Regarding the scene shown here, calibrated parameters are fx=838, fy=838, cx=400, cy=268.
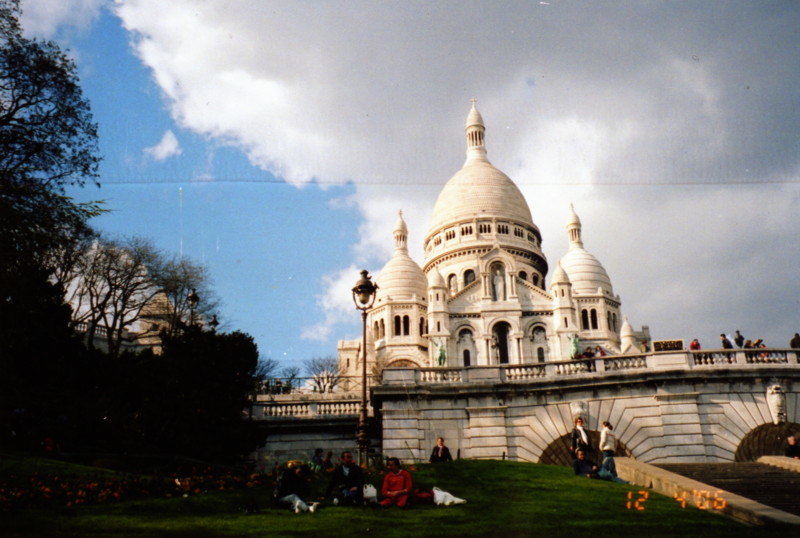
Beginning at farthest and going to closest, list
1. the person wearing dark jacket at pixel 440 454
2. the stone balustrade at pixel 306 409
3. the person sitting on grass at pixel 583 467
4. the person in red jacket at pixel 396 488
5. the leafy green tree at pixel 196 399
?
the stone balustrade at pixel 306 409 → the leafy green tree at pixel 196 399 → the person wearing dark jacket at pixel 440 454 → the person sitting on grass at pixel 583 467 → the person in red jacket at pixel 396 488

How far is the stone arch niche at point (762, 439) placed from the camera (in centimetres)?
2248

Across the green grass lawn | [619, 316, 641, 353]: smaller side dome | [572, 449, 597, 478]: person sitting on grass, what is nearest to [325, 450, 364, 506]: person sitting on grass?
the green grass lawn

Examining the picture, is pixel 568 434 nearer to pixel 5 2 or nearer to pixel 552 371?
pixel 552 371

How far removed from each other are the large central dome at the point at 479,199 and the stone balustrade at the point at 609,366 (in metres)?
66.4

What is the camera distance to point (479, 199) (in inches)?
3615

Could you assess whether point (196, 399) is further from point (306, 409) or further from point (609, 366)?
point (609, 366)

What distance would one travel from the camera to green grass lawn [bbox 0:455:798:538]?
11453 millimetres

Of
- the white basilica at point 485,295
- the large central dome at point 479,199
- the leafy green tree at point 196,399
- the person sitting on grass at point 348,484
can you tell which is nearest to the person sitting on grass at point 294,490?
the person sitting on grass at point 348,484

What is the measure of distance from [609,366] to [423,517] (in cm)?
1267

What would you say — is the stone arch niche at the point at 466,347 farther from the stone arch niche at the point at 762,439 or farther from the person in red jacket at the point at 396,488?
the person in red jacket at the point at 396,488

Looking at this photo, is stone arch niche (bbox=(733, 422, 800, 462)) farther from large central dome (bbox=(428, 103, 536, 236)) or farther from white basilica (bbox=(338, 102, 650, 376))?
large central dome (bbox=(428, 103, 536, 236))

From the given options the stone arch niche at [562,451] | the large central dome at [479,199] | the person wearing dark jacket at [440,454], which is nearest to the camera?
the person wearing dark jacket at [440,454]

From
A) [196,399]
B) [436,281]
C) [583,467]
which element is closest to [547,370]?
[583,467]

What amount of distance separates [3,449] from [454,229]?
2951 inches
